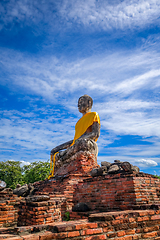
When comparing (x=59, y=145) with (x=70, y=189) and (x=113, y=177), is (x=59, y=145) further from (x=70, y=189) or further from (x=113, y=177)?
(x=113, y=177)

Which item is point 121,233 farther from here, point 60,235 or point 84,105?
point 84,105

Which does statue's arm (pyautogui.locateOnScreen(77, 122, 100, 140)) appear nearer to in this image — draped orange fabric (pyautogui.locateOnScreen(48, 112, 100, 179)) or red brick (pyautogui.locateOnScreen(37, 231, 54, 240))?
draped orange fabric (pyautogui.locateOnScreen(48, 112, 100, 179))

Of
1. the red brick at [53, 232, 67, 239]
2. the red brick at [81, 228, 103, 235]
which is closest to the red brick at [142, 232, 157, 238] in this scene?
the red brick at [81, 228, 103, 235]

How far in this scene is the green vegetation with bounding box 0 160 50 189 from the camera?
2255 cm

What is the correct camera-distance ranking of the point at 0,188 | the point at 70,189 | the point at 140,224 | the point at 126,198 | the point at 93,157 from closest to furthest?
1. the point at 140,224
2. the point at 126,198
3. the point at 70,189
4. the point at 0,188
5. the point at 93,157

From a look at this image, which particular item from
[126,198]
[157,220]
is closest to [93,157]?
[126,198]

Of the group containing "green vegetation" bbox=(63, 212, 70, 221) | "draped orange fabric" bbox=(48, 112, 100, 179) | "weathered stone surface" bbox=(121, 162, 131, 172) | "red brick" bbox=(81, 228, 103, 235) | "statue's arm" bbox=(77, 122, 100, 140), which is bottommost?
"green vegetation" bbox=(63, 212, 70, 221)

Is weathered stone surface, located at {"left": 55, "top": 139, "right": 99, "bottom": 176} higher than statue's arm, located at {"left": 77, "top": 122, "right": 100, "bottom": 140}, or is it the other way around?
statue's arm, located at {"left": 77, "top": 122, "right": 100, "bottom": 140}

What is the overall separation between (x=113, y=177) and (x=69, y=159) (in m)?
3.37

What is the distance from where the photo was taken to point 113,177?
562 centimetres

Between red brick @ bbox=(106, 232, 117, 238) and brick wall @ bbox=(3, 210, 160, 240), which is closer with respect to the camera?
brick wall @ bbox=(3, 210, 160, 240)

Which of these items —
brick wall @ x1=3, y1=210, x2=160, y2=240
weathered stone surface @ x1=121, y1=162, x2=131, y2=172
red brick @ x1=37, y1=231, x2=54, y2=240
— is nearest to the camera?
red brick @ x1=37, y1=231, x2=54, y2=240

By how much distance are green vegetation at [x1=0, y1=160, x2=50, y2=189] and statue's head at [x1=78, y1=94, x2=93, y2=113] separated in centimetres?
1441

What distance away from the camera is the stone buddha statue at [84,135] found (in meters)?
8.42
